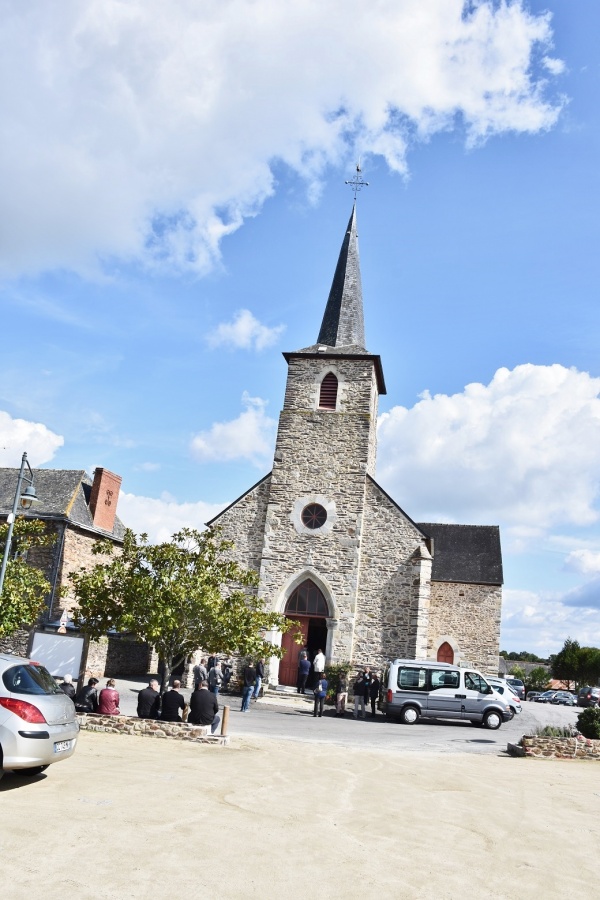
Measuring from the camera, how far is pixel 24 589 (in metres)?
16.2

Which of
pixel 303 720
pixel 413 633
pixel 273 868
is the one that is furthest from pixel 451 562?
pixel 273 868

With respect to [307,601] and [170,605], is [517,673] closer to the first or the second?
[307,601]

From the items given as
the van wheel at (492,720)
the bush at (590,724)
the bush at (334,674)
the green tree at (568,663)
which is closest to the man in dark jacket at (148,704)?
the bush at (590,724)

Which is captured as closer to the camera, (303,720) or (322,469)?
(303,720)

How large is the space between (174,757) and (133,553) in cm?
615

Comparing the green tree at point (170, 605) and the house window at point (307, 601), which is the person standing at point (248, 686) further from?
the house window at point (307, 601)

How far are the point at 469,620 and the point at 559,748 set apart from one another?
51.0 ft

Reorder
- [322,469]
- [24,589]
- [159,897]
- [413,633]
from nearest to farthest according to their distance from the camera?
[159,897] < [24,589] < [413,633] < [322,469]

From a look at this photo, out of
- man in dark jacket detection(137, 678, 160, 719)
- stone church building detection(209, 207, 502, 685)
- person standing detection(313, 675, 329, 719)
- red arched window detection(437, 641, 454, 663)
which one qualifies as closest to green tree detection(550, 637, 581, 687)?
red arched window detection(437, 641, 454, 663)

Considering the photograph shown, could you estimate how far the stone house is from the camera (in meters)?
23.6

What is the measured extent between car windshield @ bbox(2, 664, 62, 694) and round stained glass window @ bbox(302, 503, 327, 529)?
1637cm

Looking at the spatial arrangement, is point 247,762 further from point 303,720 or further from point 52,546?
point 52,546

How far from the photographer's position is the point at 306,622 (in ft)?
78.5

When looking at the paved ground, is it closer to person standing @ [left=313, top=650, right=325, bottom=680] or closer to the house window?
person standing @ [left=313, top=650, right=325, bottom=680]
